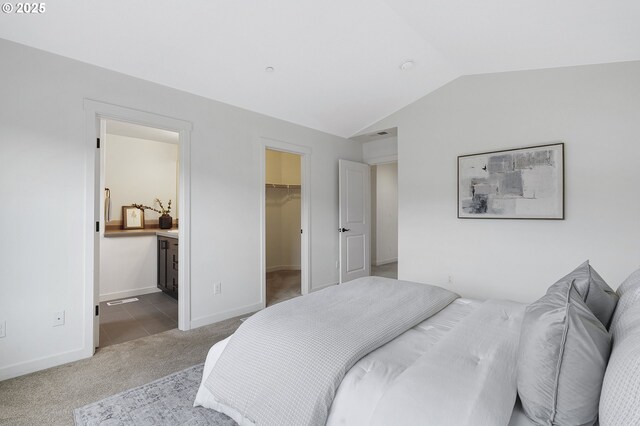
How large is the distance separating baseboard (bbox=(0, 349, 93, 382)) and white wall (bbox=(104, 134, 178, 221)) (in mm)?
2546

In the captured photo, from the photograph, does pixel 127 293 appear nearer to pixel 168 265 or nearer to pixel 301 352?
pixel 168 265

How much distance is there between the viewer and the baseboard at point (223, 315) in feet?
10.6

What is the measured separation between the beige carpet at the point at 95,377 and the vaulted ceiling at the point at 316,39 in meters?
2.39

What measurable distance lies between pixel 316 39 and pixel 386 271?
4.58 m

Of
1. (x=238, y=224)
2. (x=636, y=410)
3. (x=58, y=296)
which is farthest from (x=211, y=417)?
(x=238, y=224)

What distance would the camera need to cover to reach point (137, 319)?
3.46m

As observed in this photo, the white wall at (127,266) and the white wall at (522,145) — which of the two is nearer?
the white wall at (522,145)

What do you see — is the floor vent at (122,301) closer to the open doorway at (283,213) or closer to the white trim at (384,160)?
the open doorway at (283,213)

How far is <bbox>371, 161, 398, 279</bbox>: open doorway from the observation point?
6949mm

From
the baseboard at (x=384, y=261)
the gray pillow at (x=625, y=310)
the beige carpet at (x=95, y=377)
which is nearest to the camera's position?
the gray pillow at (x=625, y=310)

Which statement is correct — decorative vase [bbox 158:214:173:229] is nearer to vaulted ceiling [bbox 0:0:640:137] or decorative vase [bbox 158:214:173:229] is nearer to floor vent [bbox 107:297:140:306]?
floor vent [bbox 107:297:140:306]

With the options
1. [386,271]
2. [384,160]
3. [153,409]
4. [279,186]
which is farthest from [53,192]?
[386,271]

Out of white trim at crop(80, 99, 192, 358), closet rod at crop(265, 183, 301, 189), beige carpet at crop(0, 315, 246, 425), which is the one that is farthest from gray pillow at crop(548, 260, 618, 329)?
closet rod at crop(265, 183, 301, 189)

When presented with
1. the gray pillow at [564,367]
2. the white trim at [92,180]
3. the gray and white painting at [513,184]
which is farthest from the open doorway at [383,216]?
the gray pillow at [564,367]
